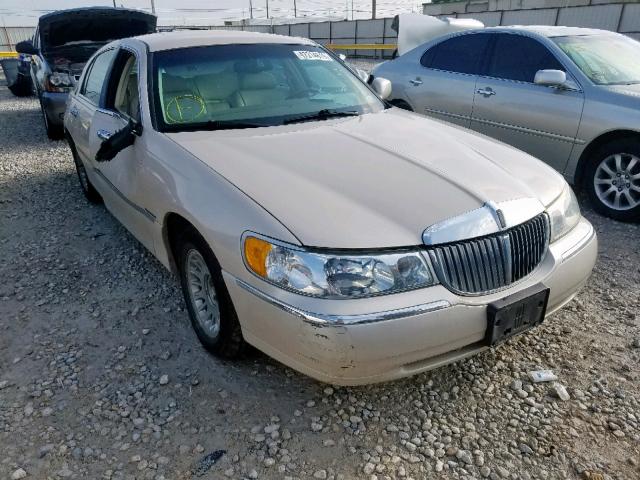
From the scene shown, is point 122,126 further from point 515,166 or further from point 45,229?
point 515,166

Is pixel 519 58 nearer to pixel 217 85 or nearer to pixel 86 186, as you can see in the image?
pixel 217 85

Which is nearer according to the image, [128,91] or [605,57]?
[128,91]

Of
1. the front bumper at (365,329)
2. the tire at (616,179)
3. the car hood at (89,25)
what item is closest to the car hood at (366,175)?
the front bumper at (365,329)

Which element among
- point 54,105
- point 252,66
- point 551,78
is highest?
point 252,66

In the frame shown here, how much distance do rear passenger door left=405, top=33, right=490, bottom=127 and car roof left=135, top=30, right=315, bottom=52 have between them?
243 centimetres

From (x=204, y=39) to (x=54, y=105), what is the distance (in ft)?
16.8

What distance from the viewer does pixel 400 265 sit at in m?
2.08

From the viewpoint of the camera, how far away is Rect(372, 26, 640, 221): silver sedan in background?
4598 mm

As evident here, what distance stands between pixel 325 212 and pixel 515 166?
4.03 ft

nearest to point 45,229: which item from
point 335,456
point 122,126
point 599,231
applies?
point 122,126

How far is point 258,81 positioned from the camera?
341 cm

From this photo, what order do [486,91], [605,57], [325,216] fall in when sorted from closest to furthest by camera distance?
[325,216] < [605,57] < [486,91]

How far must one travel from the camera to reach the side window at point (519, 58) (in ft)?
16.8

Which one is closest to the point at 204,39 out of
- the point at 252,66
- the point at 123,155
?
the point at 252,66
